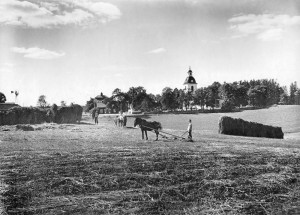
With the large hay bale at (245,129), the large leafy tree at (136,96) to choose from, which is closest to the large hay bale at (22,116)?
the large hay bale at (245,129)

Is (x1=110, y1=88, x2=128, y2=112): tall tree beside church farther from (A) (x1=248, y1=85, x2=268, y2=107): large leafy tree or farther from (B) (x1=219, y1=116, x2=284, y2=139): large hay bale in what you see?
(B) (x1=219, y1=116, x2=284, y2=139): large hay bale

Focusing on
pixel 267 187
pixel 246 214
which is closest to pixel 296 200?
pixel 267 187

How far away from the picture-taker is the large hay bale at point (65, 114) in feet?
165

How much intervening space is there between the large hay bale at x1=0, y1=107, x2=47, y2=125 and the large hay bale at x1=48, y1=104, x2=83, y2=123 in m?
1.45

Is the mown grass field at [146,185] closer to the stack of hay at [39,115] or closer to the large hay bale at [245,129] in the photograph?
the large hay bale at [245,129]

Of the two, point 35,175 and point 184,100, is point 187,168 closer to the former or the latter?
point 35,175

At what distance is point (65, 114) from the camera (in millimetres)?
52188

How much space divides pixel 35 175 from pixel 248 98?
5652 inches

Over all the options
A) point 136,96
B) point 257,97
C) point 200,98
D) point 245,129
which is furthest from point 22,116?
point 257,97

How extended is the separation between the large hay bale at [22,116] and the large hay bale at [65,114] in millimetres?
1446

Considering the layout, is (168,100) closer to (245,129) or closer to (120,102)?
(120,102)

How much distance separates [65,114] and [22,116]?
320 inches

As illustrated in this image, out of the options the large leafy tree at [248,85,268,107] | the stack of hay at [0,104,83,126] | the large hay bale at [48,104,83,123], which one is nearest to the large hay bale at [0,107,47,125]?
the stack of hay at [0,104,83,126]

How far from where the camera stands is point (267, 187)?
9188 mm
